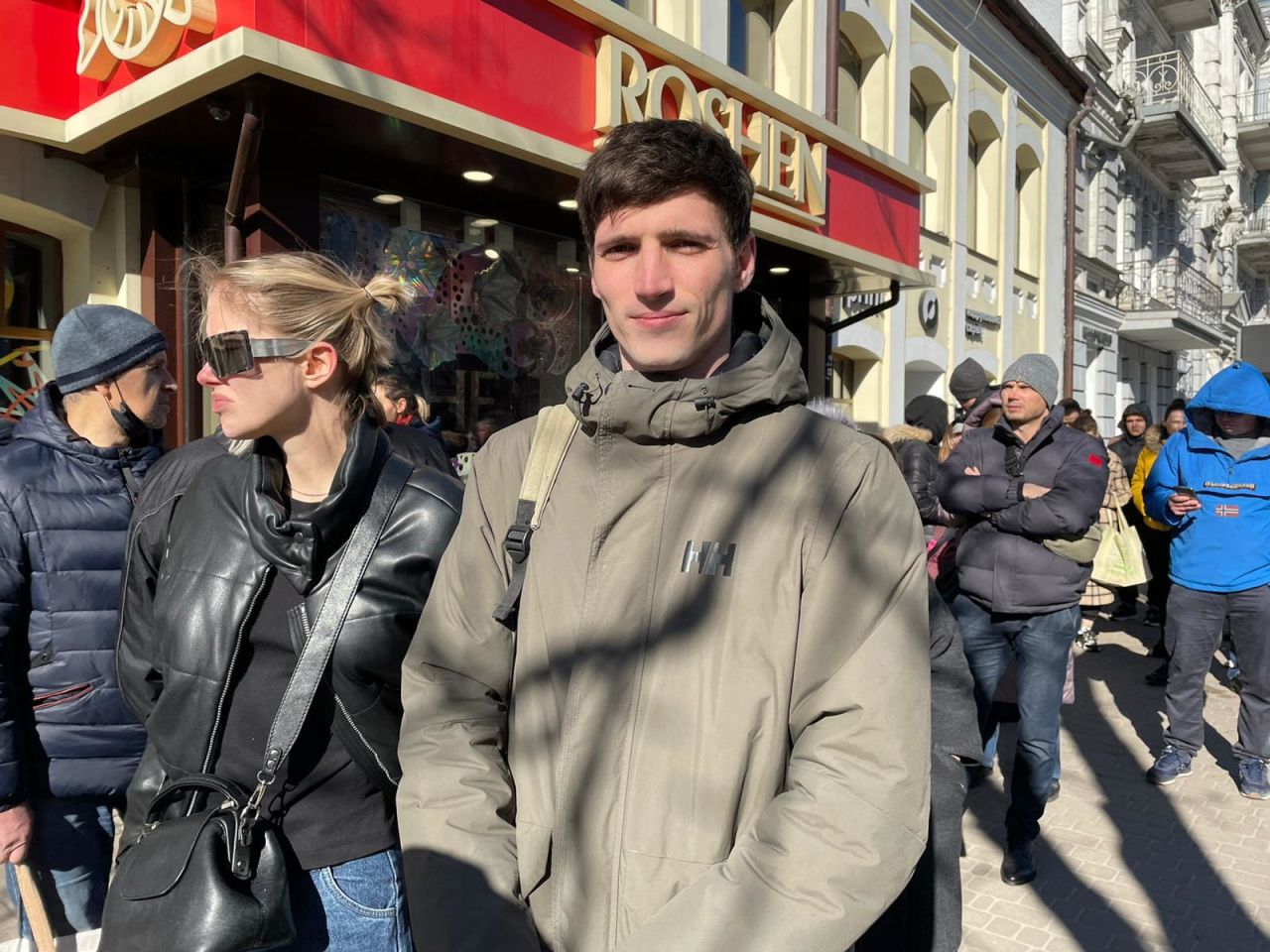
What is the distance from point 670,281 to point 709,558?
452 mm

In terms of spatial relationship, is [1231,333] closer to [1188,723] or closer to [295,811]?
[1188,723]

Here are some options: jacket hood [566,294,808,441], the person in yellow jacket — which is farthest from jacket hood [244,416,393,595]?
the person in yellow jacket

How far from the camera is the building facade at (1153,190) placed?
1803 centimetres

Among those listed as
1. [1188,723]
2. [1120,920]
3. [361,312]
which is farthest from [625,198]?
[1188,723]

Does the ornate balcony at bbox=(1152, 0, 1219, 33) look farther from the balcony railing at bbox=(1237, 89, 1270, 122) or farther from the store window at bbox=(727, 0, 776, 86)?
the store window at bbox=(727, 0, 776, 86)

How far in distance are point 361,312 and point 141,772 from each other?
107cm

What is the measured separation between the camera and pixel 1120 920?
363cm

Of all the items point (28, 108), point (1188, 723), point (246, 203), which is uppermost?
point (28, 108)

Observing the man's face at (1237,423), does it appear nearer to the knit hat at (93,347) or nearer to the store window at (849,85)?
the knit hat at (93,347)

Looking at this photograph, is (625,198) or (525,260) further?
(525,260)

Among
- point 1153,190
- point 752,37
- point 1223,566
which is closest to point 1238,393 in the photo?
point 1223,566

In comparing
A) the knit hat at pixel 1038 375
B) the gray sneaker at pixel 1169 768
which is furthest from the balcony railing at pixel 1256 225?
the knit hat at pixel 1038 375

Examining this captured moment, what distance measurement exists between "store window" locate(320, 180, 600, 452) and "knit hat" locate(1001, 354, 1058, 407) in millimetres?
3907

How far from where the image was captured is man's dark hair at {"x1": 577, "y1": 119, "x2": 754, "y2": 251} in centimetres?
148
